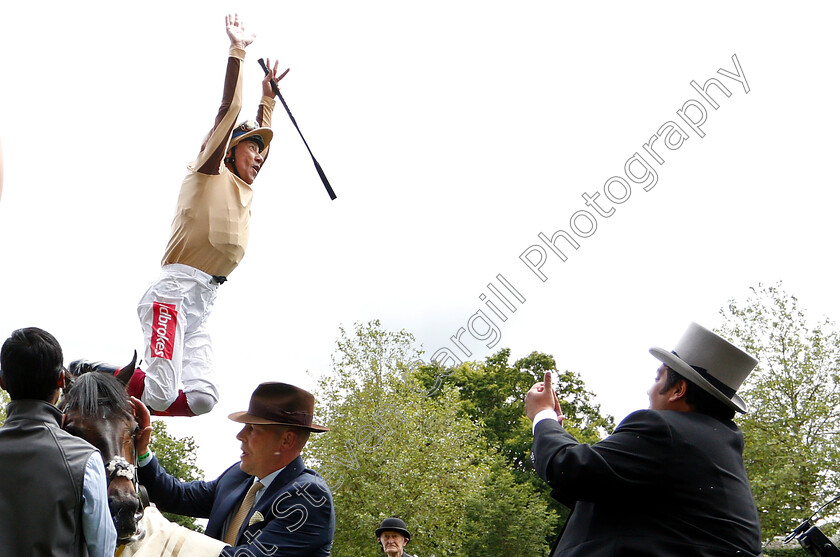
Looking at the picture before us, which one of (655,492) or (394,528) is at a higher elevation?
(655,492)

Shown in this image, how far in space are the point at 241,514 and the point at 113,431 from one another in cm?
76

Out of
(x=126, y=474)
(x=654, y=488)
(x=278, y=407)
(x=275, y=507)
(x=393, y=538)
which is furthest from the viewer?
(x=393, y=538)

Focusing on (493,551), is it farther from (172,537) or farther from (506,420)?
(172,537)

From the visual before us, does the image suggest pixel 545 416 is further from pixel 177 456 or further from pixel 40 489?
pixel 177 456

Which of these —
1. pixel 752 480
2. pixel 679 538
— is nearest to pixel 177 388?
pixel 679 538

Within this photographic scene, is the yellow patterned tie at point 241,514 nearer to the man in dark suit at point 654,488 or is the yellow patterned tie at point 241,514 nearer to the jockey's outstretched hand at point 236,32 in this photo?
the man in dark suit at point 654,488

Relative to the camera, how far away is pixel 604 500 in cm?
323

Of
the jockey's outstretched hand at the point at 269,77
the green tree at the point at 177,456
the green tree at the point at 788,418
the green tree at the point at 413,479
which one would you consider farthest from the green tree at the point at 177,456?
the jockey's outstretched hand at the point at 269,77

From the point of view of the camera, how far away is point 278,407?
406 cm

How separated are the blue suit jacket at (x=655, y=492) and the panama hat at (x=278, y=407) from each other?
130cm

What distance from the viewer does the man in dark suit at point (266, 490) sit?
371 centimetres

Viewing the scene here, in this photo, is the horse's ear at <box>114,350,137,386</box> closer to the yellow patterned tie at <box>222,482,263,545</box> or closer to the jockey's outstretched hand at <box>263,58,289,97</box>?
the yellow patterned tie at <box>222,482,263,545</box>

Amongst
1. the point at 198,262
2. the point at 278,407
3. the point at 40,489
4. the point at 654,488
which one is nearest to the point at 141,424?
the point at 278,407

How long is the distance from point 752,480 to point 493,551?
8.51 meters
